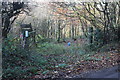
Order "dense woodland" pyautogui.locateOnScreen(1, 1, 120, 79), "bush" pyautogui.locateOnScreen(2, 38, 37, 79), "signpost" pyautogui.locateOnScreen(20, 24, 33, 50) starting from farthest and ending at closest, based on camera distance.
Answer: "signpost" pyautogui.locateOnScreen(20, 24, 33, 50)
"dense woodland" pyautogui.locateOnScreen(1, 1, 120, 79)
"bush" pyautogui.locateOnScreen(2, 38, 37, 79)

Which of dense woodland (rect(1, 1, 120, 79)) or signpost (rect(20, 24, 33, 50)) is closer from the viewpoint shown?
dense woodland (rect(1, 1, 120, 79))

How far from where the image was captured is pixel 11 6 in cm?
594

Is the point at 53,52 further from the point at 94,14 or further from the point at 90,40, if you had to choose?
the point at 94,14

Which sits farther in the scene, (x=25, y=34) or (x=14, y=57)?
(x=25, y=34)

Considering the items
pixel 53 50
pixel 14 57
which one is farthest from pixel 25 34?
pixel 53 50

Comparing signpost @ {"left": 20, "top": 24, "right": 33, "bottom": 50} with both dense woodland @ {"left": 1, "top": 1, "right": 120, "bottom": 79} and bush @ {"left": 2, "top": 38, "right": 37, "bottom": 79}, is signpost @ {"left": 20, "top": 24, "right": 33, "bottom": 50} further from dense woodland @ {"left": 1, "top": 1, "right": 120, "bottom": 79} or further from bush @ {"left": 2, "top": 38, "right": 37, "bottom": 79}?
bush @ {"left": 2, "top": 38, "right": 37, "bottom": 79}

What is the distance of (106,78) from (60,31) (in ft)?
38.1

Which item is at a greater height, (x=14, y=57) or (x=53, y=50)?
(x=14, y=57)

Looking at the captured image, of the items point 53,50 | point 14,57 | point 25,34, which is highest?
point 25,34

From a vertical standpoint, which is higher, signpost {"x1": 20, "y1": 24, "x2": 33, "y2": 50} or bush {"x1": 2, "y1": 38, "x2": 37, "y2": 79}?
signpost {"x1": 20, "y1": 24, "x2": 33, "y2": 50}

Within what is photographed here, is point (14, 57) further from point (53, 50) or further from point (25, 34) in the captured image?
point (53, 50)

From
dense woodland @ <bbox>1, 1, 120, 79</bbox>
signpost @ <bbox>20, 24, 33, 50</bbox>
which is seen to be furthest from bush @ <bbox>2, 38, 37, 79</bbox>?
signpost @ <bbox>20, 24, 33, 50</bbox>

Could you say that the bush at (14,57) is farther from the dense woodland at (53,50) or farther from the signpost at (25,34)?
the signpost at (25,34)


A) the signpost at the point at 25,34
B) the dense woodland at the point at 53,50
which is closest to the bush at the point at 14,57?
the dense woodland at the point at 53,50
